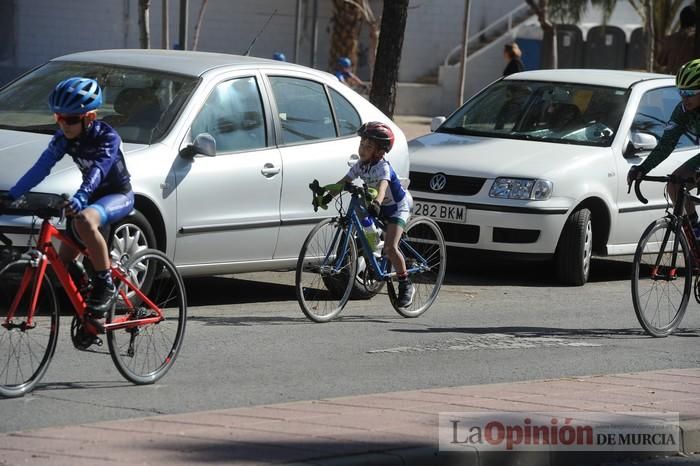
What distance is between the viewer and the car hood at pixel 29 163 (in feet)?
26.9

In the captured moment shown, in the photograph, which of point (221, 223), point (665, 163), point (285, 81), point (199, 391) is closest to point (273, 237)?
point (221, 223)

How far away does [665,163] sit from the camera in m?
12.3

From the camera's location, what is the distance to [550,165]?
37.7ft

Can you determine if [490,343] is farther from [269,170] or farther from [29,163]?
[29,163]

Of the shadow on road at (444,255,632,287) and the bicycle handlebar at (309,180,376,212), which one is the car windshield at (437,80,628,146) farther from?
the bicycle handlebar at (309,180,376,212)

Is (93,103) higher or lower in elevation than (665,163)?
higher

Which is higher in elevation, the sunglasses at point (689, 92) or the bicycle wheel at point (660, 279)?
the sunglasses at point (689, 92)

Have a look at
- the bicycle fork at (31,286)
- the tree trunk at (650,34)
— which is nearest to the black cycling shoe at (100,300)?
the bicycle fork at (31,286)

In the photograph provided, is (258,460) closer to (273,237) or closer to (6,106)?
(273,237)

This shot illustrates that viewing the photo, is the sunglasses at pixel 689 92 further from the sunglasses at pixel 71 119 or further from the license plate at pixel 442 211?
the sunglasses at pixel 71 119

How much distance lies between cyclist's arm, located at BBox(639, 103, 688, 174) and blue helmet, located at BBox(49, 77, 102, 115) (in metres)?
4.12

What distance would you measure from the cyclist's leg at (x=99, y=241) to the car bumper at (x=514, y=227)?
5.22 metres

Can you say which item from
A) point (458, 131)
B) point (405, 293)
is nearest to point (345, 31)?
point (458, 131)

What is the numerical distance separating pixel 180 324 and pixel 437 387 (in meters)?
1.40
